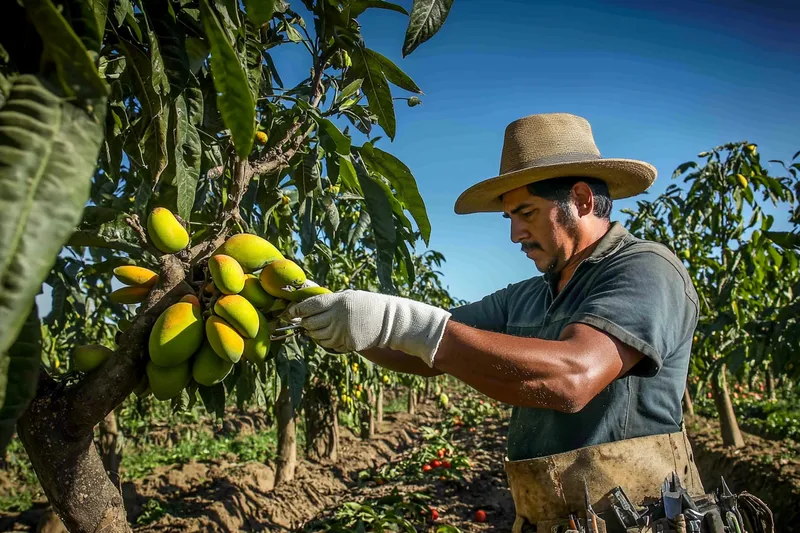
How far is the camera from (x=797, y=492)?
17.4 feet

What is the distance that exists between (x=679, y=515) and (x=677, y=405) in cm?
41

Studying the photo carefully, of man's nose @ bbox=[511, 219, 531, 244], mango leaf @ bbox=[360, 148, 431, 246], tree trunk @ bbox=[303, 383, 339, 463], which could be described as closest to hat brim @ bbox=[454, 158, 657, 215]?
man's nose @ bbox=[511, 219, 531, 244]

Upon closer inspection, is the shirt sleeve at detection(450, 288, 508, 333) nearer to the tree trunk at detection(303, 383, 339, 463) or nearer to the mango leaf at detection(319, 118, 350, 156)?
the mango leaf at detection(319, 118, 350, 156)

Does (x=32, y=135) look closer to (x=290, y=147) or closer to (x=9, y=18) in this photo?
(x=9, y=18)

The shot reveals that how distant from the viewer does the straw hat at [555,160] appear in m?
2.04

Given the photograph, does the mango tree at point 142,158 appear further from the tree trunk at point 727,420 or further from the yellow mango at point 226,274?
the tree trunk at point 727,420

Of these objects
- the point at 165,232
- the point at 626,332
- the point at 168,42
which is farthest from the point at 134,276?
the point at 626,332

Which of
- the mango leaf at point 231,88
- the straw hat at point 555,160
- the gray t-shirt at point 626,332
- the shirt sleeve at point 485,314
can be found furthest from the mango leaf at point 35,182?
the shirt sleeve at point 485,314

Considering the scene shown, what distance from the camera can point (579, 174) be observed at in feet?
6.89

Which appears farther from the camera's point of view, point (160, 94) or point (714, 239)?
point (714, 239)

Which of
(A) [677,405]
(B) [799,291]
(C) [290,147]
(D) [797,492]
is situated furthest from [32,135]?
(D) [797,492]

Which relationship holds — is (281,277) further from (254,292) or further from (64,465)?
(64,465)

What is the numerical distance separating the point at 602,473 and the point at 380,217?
3.38 feet

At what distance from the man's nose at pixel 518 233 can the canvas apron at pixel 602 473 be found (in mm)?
804
